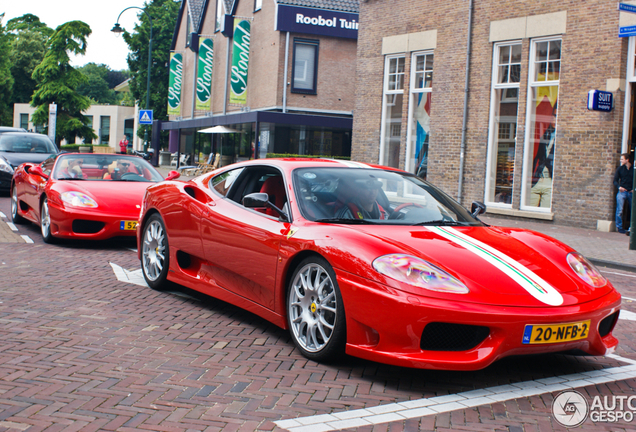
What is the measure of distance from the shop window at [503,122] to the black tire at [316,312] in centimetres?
1353

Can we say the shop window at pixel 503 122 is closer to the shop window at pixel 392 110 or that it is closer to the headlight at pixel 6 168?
the shop window at pixel 392 110

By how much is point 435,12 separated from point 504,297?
16369mm

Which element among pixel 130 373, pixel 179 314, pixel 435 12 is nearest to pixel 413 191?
pixel 179 314

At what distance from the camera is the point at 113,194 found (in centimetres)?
932

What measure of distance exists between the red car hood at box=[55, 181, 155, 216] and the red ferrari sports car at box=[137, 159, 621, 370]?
3.38 m

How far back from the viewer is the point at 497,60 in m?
17.3

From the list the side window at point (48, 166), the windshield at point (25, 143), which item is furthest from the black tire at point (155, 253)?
the windshield at point (25, 143)

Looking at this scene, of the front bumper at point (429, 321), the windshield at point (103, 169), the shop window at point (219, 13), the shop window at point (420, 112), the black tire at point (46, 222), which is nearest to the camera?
the front bumper at point (429, 321)

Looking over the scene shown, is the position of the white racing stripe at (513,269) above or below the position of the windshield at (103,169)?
below

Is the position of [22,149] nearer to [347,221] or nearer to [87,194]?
[87,194]

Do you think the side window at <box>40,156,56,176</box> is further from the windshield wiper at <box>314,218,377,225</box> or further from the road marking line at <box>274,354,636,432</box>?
the road marking line at <box>274,354,636,432</box>

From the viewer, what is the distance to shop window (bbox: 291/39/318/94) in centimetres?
3070

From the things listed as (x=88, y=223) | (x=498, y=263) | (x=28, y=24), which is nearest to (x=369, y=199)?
(x=498, y=263)

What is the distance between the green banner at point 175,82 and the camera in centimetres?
4309
